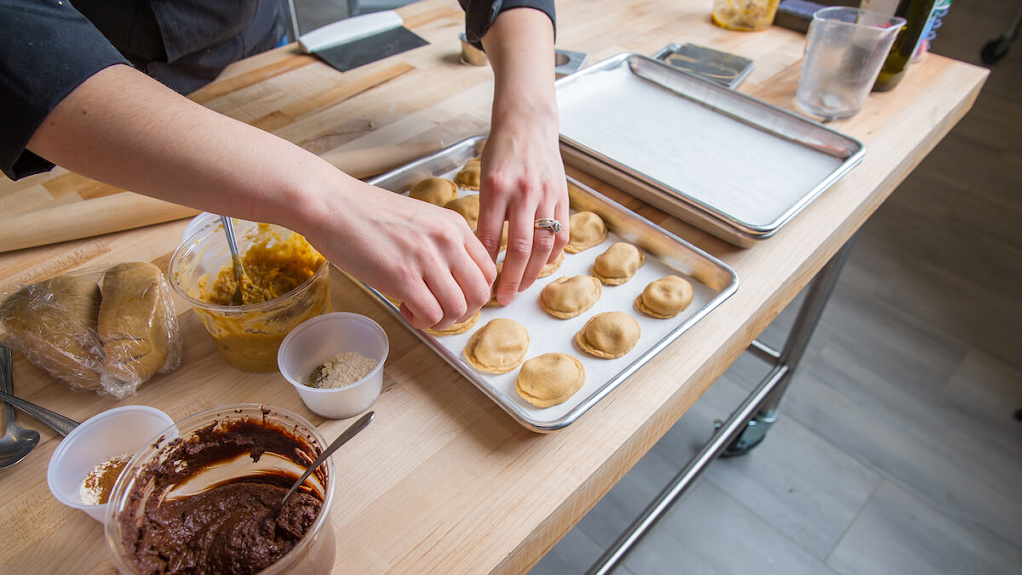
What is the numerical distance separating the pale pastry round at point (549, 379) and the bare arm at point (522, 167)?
0.42 ft

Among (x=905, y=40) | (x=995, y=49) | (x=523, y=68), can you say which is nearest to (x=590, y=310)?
(x=523, y=68)

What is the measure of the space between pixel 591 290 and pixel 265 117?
85cm

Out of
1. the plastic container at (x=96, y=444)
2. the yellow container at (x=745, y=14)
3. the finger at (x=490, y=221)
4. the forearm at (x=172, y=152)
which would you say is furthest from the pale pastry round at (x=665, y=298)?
the yellow container at (x=745, y=14)

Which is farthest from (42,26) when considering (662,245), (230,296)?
(662,245)

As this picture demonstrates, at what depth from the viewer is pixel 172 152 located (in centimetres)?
63

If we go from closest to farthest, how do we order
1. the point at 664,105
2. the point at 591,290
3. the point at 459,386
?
the point at 459,386, the point at 591,290, the point at 664,105

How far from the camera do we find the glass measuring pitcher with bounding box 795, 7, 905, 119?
4.14 ft

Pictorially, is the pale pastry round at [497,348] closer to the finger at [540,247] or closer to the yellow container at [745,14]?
the finger at [540,247]

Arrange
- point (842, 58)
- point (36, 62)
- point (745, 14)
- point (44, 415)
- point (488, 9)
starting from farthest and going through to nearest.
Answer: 1. point (745, 14)
2. point (842, 58)
3. point (488, 9)
4. point (44, 415)
5. point (36, 62)

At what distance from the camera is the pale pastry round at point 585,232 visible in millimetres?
1013

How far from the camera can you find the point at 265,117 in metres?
1.31

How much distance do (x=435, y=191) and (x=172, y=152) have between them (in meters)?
0.48

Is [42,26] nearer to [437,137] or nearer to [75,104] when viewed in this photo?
[75,104]

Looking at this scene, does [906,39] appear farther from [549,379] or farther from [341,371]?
[341,371]
